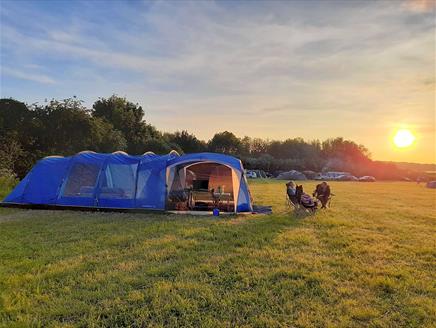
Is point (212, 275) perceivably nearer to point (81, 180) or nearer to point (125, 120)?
point (81, 180)

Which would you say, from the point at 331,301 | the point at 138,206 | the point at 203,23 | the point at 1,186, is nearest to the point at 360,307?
the point at 331,301

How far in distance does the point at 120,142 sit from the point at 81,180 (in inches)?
719

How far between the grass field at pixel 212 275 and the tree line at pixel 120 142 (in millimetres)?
12511

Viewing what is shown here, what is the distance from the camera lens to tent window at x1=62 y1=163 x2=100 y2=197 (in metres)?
11.6

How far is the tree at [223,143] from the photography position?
55.6 meters

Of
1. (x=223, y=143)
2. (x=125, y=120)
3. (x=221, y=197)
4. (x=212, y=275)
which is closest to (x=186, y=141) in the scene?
(x=223, y=143)

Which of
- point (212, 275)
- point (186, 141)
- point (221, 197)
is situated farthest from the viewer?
point (186, 141)

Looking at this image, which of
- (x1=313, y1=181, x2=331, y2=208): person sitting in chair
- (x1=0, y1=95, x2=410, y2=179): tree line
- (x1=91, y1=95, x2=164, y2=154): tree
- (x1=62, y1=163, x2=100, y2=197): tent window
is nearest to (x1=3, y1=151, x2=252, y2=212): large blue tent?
(x1=62, y1=163, x2=100, y2=197): tent window

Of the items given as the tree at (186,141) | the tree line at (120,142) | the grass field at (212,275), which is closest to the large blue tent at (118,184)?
the grass field at (212,275)

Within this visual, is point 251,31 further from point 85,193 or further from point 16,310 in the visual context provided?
point 16,310

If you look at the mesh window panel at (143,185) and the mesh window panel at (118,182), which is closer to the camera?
the mesh window panel at (143,185)

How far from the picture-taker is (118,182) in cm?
1157

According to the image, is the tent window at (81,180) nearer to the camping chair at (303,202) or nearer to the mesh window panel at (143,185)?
the mesh window panel at (143,185)

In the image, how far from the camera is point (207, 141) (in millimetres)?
57000
